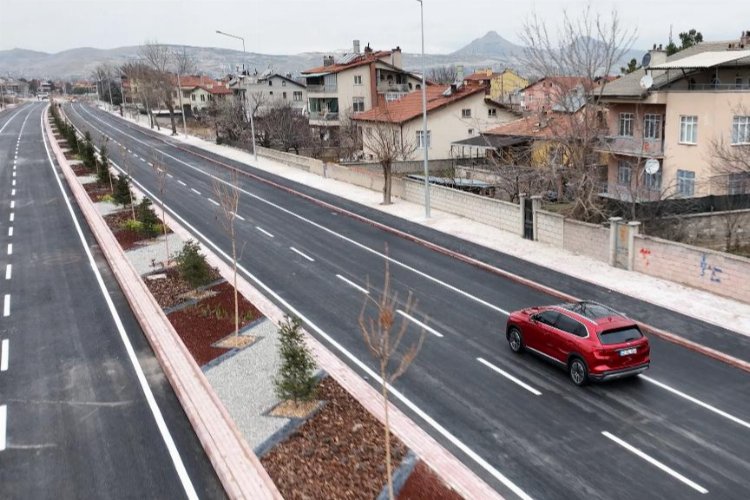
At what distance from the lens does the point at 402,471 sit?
11.2 meters

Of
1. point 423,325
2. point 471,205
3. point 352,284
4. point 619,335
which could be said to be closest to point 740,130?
point 471,205

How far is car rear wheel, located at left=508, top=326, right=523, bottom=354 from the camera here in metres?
16.4

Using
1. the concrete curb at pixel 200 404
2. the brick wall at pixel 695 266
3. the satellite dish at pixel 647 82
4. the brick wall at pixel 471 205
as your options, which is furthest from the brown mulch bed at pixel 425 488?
the satellite dish at pixel 647 82

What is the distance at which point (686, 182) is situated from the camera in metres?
34.6

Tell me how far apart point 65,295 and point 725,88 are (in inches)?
1317

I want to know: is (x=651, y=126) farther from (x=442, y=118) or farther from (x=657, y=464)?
(x=657, y=464)

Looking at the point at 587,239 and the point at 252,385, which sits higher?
the point at 587,239

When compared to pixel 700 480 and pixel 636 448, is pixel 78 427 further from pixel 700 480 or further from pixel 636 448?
pixel 700 480

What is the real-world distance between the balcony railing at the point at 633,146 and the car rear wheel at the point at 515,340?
2141 cm

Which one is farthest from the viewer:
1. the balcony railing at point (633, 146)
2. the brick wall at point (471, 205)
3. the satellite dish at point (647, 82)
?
the balcony railing at point (633, 146)

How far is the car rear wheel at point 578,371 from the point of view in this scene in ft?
47.0

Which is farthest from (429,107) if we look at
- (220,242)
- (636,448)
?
(636,448)

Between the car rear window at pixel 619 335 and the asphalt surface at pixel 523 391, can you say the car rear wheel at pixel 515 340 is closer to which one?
the asphalt surface at pixel 523 391

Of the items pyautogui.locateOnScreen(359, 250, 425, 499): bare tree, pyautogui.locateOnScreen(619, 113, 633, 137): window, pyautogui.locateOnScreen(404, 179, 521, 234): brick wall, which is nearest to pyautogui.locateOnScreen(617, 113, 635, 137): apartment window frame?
pyautogui.locateOnScreen(619, 113, 633, 137): window
